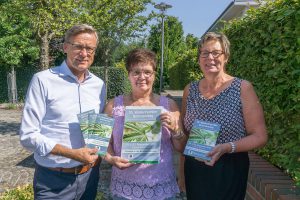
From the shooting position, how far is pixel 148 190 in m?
2.59

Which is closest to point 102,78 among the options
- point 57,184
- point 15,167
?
point 15,167

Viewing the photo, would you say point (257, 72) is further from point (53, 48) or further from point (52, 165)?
point (53, 48)

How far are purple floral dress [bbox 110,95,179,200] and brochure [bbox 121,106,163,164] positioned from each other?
118 millimetres

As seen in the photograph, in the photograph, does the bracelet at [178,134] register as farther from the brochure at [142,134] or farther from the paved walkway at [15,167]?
the paved walkway at [15,167]

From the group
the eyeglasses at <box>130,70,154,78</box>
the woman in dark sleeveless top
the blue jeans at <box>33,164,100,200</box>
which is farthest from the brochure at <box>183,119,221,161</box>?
the blue jeans at <box>33,164,100,200</box>

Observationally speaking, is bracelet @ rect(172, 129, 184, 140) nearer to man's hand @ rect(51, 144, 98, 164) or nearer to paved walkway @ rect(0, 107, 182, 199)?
man's hand @ rect(51, 144, 98, 164)

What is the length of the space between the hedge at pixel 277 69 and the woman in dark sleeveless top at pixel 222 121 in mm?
379

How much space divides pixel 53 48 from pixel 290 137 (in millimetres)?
20748

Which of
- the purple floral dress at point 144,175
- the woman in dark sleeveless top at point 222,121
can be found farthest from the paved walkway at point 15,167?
the woman in dark sleeveless top at point 222,121

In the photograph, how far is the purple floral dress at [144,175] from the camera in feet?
8.50

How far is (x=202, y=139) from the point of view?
246 cm

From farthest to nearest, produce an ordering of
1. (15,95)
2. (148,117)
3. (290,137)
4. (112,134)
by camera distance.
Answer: (15,95)
(290,137)
(112,134)
(148,117)

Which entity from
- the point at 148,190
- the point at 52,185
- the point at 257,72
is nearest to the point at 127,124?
the point at 148,190

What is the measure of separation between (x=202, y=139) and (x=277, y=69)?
149 centimetres
